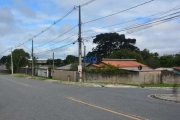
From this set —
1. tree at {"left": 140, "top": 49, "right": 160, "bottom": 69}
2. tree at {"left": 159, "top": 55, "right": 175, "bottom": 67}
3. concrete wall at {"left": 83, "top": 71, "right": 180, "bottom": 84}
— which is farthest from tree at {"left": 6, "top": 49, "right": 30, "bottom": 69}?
concrete wall at {"left": 83, "top": 71, "right": 180, "bottom": 84}

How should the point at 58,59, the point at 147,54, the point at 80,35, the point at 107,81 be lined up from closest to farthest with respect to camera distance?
the point at 80,35 < the point at 107,81 < the point at 147,54 < the point at 58,59

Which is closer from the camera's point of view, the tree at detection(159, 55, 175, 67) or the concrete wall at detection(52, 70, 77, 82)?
the concrete wall at detection(52, 70, 77, 82)

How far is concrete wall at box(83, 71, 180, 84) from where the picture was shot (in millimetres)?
42219

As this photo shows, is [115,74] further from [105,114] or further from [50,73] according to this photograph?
[105,114]

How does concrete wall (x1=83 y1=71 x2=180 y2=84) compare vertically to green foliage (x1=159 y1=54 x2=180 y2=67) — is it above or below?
below

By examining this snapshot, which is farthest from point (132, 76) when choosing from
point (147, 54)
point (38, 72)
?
point (147, 54)

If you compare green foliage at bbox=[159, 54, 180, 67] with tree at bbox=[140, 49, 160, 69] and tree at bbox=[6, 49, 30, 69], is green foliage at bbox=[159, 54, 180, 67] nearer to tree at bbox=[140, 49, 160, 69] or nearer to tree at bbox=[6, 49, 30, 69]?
tree at bbox=[140, 49, 160, 69]

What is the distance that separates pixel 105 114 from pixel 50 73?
5122cm

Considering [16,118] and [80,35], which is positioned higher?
[80,35]

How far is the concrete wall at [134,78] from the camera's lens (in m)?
42.2

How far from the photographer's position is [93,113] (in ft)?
36.3

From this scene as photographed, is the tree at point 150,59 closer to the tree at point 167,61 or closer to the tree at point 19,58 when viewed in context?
the tree at point 167,61

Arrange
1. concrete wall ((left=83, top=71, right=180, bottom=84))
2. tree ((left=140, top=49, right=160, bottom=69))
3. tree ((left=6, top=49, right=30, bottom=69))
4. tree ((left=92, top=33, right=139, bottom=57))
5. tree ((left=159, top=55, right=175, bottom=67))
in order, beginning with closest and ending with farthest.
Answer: concrete wall ((left=83, top=71, right=180, bottom=84)) < tree ((left=140, top=49, right=160, bottom=69)) < tree ((left=159, top=55, right=175, bottom=67)) < tree ((left=92, top=33, right=139, bottom=57)) < tree ((left=6, top=49, right=30, bottom=69))

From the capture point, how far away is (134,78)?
4216cm
